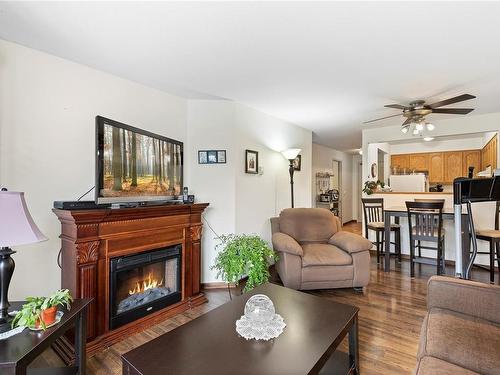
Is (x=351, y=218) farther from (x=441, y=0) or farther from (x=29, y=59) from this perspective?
(x=29, y=59)

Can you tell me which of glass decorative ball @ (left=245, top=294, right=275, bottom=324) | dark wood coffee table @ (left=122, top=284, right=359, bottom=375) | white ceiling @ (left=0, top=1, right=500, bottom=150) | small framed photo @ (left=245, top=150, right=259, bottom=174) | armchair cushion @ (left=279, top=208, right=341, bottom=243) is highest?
white ceiling @ (left=0, top=1, right=500, bottom=150)

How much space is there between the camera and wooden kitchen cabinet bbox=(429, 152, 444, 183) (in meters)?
5.80

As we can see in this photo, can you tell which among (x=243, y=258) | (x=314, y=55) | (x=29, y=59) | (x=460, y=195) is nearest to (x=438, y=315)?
A: (x=460, y=195)

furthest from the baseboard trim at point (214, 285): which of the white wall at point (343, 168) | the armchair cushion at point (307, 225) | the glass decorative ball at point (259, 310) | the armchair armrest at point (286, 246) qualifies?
the white wall at point (343, 168)

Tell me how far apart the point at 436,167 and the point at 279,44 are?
552cm

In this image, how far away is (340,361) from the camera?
160 cm

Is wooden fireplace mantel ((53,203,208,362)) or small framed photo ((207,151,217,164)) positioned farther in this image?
small framed photo ((207,151,217,164))

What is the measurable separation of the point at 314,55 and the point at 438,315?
6.29ft

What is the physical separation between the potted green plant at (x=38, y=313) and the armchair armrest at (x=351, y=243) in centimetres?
253

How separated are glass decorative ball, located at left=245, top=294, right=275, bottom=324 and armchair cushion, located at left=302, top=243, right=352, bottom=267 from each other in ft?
4.69

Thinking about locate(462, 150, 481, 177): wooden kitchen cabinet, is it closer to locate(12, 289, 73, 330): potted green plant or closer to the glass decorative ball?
the glass decorative ball

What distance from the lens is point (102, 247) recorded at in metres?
2.01

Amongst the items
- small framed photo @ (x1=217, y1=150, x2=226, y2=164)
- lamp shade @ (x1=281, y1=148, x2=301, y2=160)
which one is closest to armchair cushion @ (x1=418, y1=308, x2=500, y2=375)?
small framed photo @ (x1=217, y1=150, x2=226, y2=164)

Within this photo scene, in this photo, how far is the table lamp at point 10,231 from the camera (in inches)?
50.0
